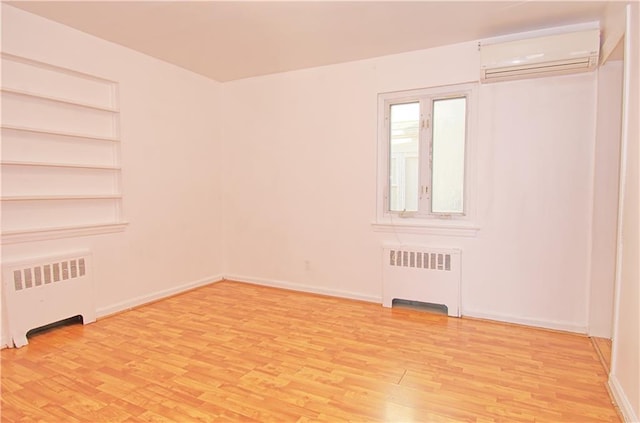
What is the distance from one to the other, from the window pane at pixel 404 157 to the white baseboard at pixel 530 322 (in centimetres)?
116

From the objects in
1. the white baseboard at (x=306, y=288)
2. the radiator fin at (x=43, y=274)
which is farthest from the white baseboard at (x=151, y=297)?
the radiator fin at (x=43, y=274)

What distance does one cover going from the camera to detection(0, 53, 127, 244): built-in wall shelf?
2955mm

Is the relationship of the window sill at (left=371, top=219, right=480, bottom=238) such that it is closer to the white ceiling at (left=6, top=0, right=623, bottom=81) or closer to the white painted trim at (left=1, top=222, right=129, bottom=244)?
the white ceiling at (left=6, top=0, right=623, bottom=81)

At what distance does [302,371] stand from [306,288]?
77.3 inches

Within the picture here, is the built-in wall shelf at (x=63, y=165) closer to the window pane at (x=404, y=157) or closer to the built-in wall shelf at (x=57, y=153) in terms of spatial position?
the built-in wall shelf at (x=57, y=153)

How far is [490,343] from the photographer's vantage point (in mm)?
3008

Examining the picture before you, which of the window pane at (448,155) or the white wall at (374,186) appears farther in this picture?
the window pane at (448,155)

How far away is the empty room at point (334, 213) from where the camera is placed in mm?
2277

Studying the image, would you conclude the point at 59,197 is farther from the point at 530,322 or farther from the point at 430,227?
the point at 530,322

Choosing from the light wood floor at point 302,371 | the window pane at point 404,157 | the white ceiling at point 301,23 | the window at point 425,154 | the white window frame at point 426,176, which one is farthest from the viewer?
the window pane at point 404,157

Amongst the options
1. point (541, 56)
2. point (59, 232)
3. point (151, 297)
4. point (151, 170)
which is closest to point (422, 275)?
point (541, 56)

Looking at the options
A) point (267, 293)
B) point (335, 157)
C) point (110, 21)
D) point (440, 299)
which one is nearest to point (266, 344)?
point (267, 293)

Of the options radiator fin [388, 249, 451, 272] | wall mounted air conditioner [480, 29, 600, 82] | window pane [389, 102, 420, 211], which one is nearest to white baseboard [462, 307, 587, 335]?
radiator fin [388, 249, 451, 272]

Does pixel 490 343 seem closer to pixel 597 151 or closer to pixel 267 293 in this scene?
pixel 597 151
